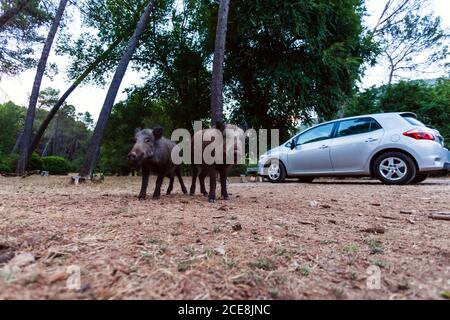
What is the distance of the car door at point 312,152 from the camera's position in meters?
8.12

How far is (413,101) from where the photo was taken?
13.8m

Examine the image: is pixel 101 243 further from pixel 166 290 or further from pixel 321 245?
pixel 321 245

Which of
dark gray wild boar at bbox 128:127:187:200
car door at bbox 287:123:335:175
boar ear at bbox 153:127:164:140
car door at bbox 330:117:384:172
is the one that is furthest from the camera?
car door at bbox 287:123:335:175

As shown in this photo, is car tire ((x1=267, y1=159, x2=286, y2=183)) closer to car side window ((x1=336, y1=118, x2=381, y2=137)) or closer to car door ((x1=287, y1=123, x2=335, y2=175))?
car door ((x1=287, y1=123, x2=335, y2=175))

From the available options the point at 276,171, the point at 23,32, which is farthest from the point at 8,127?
the point at 276,171

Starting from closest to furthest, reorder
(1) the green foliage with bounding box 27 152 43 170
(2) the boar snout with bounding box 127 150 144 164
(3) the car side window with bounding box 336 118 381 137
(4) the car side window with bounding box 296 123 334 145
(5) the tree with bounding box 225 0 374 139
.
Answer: (2) the boar snout with bounding box 127 150 144 164 < (3) the car side window with bounding box 336 118 381 137 < (4) the car side window with bounding box 296 123 334 145 < (5) the tree with bounding box 225 0 374 139 < (1) the green foliage with bounding box 27 152 43 170

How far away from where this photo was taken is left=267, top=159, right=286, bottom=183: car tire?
9.12 meters

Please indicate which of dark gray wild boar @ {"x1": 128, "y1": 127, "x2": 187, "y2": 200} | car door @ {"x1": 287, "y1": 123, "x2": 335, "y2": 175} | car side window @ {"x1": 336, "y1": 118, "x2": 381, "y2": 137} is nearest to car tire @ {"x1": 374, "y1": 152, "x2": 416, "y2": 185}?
car side window @ {"x1": 336, "y1": 118, "x2": 381, "y2": 137}

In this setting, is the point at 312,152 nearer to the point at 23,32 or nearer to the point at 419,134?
the point at 419,134

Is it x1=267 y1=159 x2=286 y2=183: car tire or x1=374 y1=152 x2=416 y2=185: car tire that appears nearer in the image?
x1=374 y1=152 x2=416 y2=185: car tire

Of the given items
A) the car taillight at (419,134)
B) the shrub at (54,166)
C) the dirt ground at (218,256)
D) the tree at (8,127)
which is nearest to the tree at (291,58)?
the car taillight at (419,134)

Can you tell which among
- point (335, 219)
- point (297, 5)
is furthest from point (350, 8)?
point (335, 219)

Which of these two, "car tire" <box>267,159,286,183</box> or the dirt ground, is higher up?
"car tire" <box>267,159,286,183</box>

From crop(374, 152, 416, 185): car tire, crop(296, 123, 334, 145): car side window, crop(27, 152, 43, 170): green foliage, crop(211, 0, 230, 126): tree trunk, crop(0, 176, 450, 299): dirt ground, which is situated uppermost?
crop(211, 0, 230, 126): tree trunk
